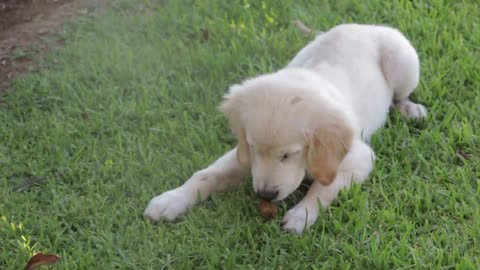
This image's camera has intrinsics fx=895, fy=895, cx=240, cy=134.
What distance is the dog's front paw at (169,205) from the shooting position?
4.91 metres

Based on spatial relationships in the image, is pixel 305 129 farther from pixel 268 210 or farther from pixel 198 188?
pixel 198 188

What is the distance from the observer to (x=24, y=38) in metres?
6.98

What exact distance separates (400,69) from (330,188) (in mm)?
1279

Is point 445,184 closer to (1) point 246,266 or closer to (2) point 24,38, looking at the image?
(1) point 246,266

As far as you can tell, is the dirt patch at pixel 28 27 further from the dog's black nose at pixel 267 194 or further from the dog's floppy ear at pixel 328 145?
the dog's floppy ear at pixel 328 145

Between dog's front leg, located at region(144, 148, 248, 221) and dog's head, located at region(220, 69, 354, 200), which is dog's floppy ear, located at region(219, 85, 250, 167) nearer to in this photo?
dog's head, located at region(220, 69, 354, 200)

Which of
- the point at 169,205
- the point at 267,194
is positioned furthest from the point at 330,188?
the point at 169,205

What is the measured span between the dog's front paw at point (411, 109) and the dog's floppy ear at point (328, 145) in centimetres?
114

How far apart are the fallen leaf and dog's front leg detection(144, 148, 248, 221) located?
0.57 meters

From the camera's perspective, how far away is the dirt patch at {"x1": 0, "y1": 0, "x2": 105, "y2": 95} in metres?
6.69

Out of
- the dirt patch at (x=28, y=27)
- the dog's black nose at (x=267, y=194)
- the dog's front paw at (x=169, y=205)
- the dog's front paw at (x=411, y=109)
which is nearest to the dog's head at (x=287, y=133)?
the dog's black nose at (x=267, y=194)

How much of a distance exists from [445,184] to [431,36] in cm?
183

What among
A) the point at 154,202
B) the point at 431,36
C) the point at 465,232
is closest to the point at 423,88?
the point at 431,36

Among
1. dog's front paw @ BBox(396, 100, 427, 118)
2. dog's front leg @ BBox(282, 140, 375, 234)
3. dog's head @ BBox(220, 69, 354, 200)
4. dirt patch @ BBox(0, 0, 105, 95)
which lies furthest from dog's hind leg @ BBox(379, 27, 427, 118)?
dirt patch @ BBox(0, 0, 105, 95)
